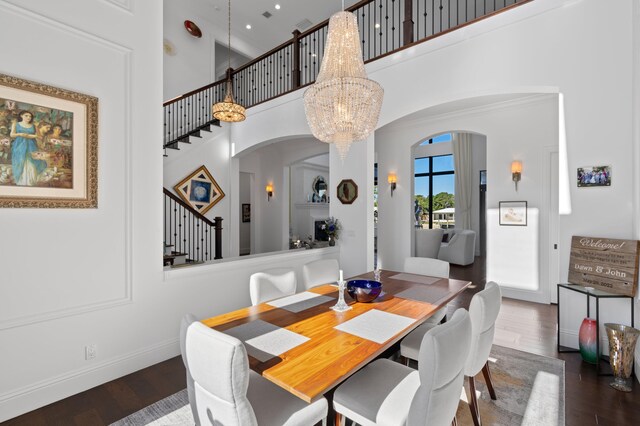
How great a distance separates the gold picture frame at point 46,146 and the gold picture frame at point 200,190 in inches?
153

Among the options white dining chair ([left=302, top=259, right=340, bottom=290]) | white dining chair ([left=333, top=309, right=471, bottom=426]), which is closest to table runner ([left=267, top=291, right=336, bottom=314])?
white dining chair ([left=302, top=259, right=340, bottom=290])

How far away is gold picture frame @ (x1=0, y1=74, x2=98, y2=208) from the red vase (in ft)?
14.7

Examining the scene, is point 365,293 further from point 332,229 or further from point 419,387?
point 332,229

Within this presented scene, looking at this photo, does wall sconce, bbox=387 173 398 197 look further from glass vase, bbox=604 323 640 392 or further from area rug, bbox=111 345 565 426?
glass vase, bbox=604 323 640 392

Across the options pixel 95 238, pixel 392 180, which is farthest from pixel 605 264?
pixel 95 238

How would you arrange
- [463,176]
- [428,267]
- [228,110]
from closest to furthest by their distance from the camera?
[428,267] → [228,110] → [463,176]

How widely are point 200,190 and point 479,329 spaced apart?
19.9 feet

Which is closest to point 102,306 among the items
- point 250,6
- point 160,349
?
point 160,349

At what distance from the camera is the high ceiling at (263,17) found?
7.25 m

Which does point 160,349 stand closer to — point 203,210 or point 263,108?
point 203,210

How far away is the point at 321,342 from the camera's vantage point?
1.61 m

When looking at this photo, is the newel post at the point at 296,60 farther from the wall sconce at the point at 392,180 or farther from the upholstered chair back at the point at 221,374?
the upholstered chair back at the point at 221,374

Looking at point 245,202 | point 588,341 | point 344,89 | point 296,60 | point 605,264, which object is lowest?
point 588,341

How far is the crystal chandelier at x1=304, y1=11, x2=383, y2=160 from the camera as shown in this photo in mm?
2496
